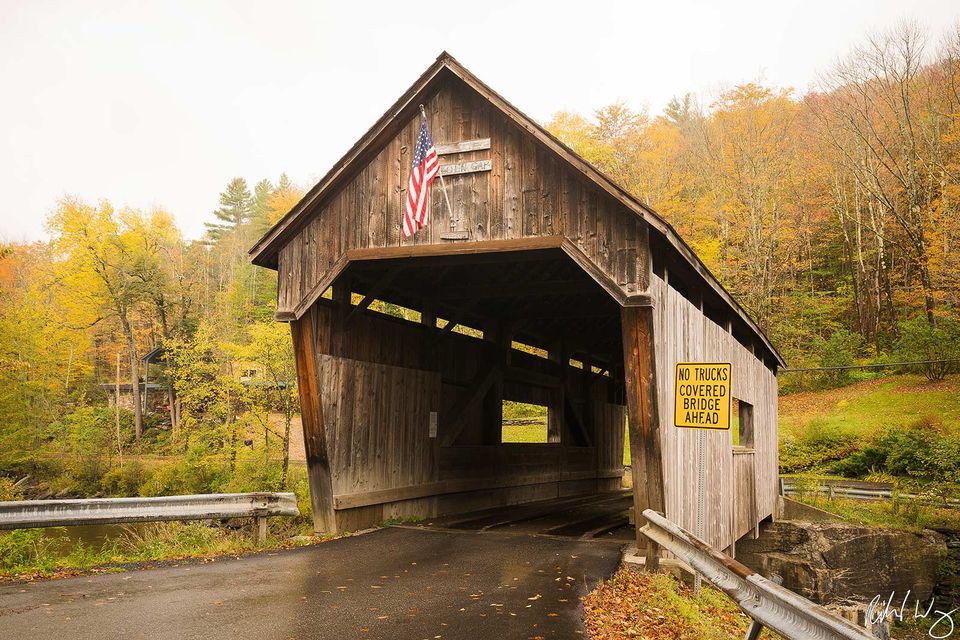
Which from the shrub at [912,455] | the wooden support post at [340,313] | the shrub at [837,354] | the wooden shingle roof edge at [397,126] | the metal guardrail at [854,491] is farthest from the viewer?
the shrub at [837,354]

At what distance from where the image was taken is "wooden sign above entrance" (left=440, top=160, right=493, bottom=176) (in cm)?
1002

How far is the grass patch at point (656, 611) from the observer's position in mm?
6160

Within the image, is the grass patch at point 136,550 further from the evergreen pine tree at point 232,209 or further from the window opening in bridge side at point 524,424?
the evergreen pine tree at point 232,209

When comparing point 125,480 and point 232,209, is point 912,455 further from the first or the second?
point 232,209

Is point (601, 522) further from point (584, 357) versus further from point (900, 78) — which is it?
point (900, 78)

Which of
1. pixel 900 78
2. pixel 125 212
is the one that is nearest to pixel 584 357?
pixel 900 78

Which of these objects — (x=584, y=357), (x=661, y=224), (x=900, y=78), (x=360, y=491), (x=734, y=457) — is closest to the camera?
(x=661, y=224)

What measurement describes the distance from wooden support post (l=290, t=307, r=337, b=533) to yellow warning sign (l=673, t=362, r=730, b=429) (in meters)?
5.81

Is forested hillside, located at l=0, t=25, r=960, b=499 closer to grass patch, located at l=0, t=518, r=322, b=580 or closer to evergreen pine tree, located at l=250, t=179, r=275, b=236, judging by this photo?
grass patch, located at l=0, t=518, r=322, b=580

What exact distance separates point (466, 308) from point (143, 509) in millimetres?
7707

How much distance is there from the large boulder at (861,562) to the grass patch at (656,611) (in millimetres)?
9138

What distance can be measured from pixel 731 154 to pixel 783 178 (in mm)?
2746

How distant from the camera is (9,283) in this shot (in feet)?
157

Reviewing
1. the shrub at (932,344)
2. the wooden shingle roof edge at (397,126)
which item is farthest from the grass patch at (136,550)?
the shrub at (932,344)
